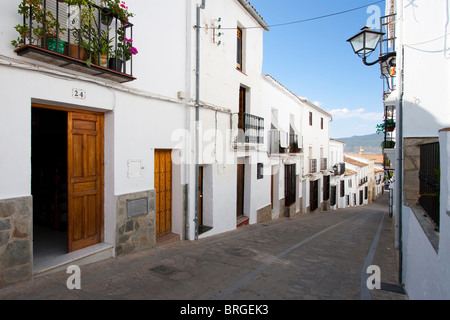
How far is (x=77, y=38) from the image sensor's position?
4.55 m

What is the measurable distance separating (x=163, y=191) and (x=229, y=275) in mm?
2796

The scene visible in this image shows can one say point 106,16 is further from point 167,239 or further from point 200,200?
point 200,200

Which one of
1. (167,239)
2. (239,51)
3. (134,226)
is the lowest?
(167,239)

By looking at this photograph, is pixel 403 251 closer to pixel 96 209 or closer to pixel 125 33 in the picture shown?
pixel 96 209

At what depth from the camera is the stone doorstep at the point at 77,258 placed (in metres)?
4.17

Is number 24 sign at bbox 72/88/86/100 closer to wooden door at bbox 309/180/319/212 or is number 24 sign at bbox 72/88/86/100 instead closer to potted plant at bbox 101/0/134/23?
potted plant at bbox 101/0/134/23

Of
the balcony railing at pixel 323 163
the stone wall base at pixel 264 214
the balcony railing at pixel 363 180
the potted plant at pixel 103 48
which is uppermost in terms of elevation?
the potted plant at pixel 103 48

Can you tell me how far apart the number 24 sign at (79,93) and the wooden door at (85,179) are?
40 cm

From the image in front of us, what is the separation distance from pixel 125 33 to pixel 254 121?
5804 millimetres

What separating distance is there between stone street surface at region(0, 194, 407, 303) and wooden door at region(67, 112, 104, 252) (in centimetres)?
62

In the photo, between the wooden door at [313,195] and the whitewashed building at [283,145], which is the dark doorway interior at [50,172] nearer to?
the whitewashed building at [283,145]

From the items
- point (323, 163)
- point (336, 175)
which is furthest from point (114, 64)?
point (336, 175)

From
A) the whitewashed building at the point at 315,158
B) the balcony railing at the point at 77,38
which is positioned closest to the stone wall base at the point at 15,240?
the balcony railing at the point at 77,38

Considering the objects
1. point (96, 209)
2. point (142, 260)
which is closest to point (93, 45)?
point (96, 209)
